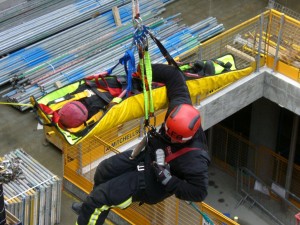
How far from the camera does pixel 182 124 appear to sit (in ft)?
28.8

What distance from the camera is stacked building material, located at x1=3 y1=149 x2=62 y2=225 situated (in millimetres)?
11484

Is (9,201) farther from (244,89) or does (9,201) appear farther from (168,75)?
(244,89)

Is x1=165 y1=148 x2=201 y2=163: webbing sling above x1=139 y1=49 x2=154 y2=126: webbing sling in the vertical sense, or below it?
below

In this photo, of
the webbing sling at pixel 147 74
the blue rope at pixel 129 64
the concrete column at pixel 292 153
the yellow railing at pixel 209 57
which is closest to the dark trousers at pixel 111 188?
the webbing sling at pixel 147 74

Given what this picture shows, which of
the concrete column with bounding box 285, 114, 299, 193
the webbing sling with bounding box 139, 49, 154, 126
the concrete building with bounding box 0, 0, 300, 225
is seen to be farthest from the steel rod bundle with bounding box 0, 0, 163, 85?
the webbing sling with bounding box 139, 49, 154, 126

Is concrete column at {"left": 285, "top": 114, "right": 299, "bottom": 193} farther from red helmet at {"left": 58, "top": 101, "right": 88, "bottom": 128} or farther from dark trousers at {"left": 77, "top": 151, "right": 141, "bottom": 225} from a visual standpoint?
dark trousers at {"left": 77, "top": 151, "right": 141, "bottom": 225}

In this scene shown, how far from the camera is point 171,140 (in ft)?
29.8

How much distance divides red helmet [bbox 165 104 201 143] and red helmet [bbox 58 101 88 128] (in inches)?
79.0

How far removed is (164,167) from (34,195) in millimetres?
3236

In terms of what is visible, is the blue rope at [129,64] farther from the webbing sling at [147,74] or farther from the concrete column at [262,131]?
the concrete column at [262,131]

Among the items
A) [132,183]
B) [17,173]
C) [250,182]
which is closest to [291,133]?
[250,182]

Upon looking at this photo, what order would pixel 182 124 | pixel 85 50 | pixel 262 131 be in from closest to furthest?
pixel 182 124, pixel 85 50, pixel 262 131

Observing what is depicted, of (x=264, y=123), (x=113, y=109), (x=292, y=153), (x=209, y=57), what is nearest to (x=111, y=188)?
(x=113, y=109)

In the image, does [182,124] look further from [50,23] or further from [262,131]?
[262,131]
